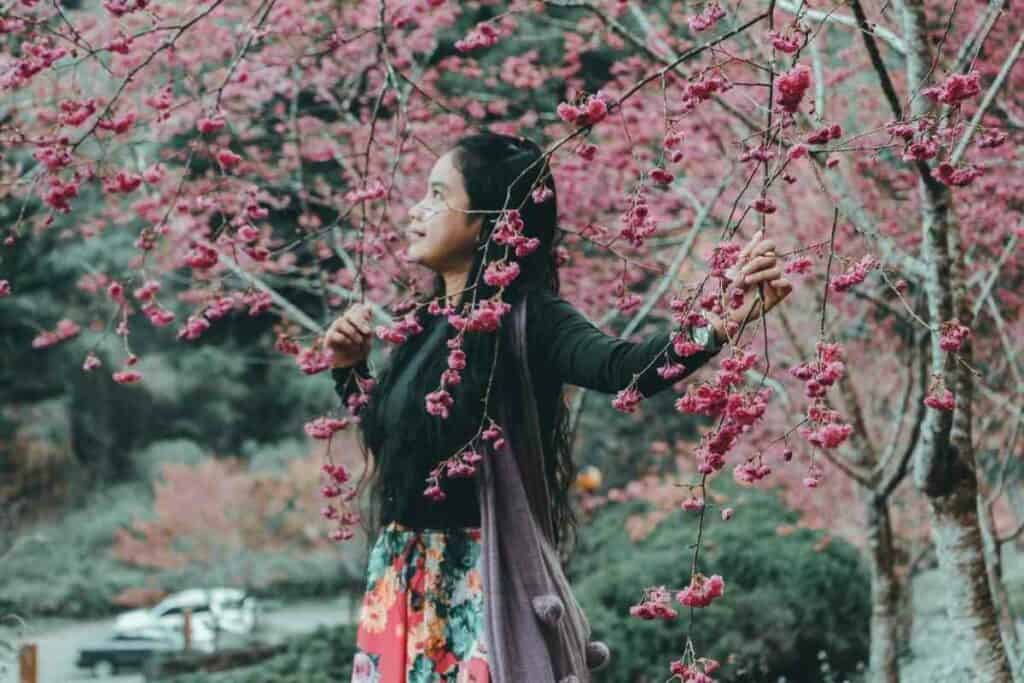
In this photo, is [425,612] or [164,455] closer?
[425,612]

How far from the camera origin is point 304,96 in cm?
836

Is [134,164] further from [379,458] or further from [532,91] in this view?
[379,458]

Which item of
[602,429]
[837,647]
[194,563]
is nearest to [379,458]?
[837,647]

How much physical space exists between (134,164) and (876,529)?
408 centimetres

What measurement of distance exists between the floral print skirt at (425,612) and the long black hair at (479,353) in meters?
0.11

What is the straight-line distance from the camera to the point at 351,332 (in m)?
2.27

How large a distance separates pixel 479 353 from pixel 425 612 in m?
0.45

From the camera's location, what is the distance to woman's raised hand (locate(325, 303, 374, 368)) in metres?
2.27

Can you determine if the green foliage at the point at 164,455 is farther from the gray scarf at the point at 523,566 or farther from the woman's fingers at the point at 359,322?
the gray scarf at the point at 523,566

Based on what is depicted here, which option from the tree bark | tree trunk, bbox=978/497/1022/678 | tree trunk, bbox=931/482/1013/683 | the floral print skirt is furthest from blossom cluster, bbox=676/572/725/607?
tree trunk, bbox=978/497/1022/678

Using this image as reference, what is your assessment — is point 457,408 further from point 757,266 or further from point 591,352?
point 757,266

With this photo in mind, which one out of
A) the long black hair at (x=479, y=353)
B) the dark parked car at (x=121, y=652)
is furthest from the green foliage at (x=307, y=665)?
the dark parked car at (x=121, y=652)

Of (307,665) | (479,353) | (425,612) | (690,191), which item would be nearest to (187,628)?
(307,665)

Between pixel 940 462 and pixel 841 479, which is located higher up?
pixel 841 479
